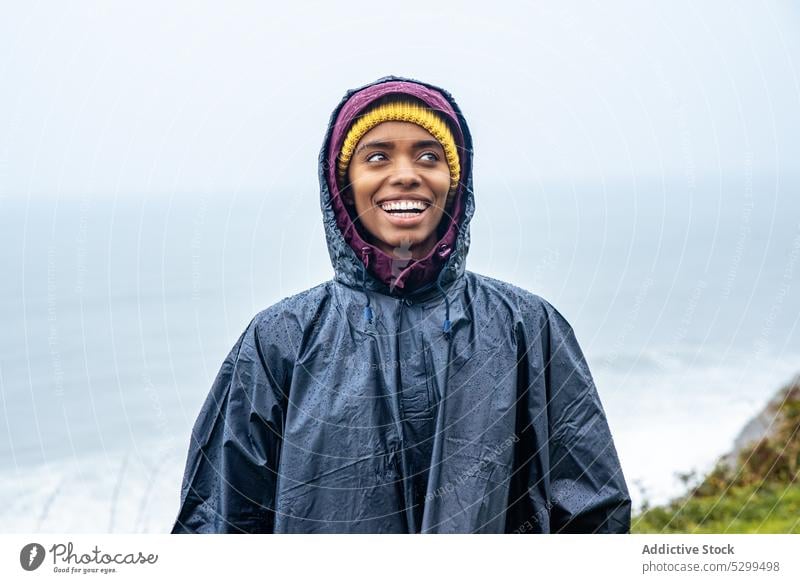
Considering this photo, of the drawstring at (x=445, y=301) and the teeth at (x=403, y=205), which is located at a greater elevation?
the teeth at (x=403, y=205)

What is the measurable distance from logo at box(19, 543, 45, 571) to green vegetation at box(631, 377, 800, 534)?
2.95 m

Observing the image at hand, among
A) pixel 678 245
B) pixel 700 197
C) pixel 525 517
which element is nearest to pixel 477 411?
pixel 525 517

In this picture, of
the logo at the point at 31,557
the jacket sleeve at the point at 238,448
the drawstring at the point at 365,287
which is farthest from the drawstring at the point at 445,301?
the logo at the point at 31,557

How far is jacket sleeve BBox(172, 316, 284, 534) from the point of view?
2.87m

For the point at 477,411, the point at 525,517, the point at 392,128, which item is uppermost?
the point at 392,128

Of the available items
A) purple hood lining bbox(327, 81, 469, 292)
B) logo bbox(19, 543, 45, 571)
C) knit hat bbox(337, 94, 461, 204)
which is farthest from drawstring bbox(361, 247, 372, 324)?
logo bbox(19, 543, 45, 571)

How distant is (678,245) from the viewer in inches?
240

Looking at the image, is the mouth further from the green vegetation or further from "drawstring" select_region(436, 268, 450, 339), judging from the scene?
the green vegetation

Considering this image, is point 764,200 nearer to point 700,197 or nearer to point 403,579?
point 700,197

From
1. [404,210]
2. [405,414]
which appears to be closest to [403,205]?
[404,210]

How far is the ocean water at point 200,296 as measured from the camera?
12.0ft

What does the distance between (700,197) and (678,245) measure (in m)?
2.17

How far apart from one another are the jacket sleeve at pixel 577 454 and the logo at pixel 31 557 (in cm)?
156

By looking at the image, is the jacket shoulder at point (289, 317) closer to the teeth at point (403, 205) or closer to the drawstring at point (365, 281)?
the drawstring at point (365, 281)
